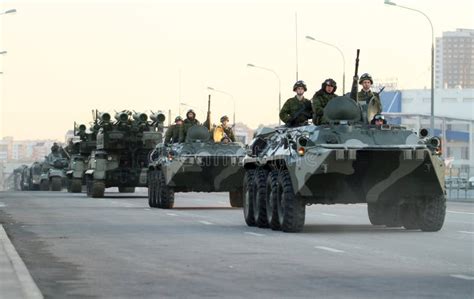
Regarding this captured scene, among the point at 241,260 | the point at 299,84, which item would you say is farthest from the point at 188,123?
the point at 241,260

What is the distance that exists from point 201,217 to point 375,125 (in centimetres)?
843

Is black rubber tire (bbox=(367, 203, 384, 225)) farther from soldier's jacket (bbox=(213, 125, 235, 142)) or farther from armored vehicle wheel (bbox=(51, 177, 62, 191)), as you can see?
armored vehicle wheel (bbox=(51, 177, 62, 191))

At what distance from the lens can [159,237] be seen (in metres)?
22.5

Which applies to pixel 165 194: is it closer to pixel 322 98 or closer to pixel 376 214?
pixel 376 214

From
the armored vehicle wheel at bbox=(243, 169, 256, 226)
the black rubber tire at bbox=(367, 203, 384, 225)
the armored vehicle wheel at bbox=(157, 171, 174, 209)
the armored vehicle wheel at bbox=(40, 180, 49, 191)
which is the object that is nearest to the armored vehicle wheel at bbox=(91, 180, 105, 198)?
→ the armored vehicle wheel at bbox=(157, 171, 174, 209)

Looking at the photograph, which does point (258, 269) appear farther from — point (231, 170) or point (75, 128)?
point (75, 128)

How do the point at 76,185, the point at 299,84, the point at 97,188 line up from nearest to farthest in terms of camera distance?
the point at 299,84, the point at 97,188, the point at 76,185

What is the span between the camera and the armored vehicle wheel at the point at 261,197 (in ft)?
84.6

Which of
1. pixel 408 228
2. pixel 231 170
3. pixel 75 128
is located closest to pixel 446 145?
pixel 75 128

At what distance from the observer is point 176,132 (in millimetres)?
40219

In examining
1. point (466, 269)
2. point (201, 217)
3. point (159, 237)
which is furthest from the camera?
point (201, 217)

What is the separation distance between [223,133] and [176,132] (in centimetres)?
133

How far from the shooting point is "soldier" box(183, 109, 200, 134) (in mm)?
39969

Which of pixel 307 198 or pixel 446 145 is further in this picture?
pixel 446 145
